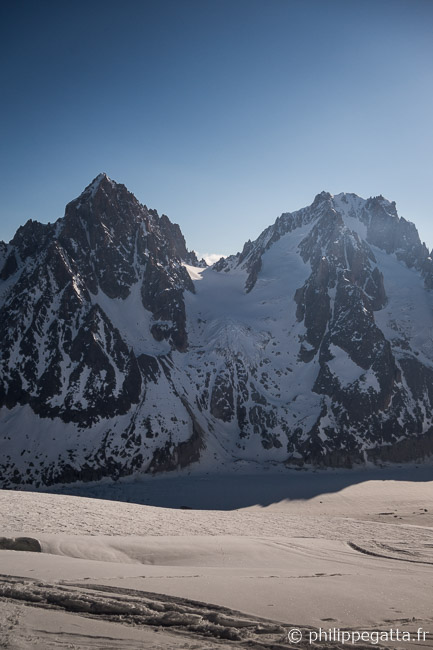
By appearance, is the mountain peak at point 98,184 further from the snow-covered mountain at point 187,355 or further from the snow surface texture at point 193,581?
the snow surface texture at point 193,581

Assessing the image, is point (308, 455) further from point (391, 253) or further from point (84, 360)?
point (391, 253)

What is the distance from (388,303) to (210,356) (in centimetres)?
5002

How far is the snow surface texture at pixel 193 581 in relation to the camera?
31.7 ft

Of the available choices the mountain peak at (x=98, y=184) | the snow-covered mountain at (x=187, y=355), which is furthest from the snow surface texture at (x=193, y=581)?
the mountain peak at (x=98, y=184)

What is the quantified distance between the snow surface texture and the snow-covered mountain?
148 feet

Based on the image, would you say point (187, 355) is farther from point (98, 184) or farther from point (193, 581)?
point (193, 581)

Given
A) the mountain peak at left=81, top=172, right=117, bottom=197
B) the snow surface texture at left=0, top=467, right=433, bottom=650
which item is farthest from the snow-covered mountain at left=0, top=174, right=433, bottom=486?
the snow surface texture at left=0, top=467, right=433, bottom=650

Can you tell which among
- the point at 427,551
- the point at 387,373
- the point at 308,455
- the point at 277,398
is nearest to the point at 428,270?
the point at 387,373

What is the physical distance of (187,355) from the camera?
3873 inches

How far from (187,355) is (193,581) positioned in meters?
85.3

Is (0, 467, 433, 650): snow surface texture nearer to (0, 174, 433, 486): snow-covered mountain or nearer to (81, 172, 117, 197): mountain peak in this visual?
(0, 174, 433, 486): snow-covered mountain

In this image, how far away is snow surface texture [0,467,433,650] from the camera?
965cm

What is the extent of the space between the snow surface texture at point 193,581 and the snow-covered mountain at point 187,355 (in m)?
45.2

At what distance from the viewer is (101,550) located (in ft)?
58.6
